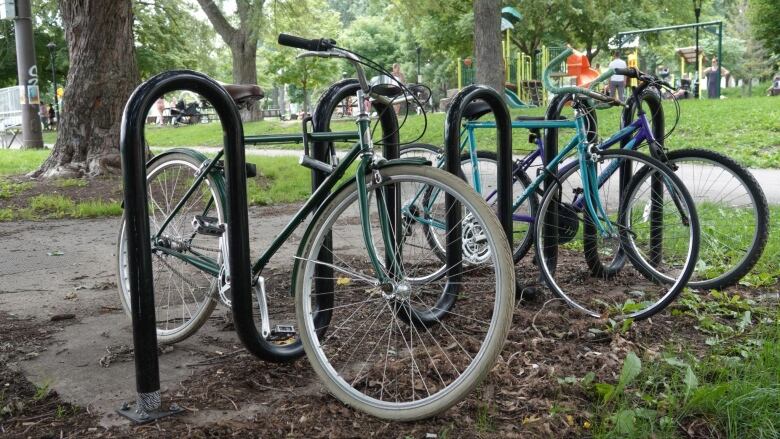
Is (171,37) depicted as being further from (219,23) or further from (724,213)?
(724,213)

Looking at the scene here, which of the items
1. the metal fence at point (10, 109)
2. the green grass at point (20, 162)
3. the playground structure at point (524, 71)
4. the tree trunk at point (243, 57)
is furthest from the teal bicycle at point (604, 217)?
the metal fence at point (10, 109)

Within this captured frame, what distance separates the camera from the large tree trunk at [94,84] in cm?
939

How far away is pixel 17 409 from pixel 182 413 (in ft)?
1.92

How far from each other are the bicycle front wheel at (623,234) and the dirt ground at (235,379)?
0.21 metres

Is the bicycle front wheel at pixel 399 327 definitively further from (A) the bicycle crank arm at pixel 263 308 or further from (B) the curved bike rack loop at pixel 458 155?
(A) the bicycle crank arm at pixel 263 308

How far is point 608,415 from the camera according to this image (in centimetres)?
253

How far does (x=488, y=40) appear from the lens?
1630cm

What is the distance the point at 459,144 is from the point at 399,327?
38.7 inches

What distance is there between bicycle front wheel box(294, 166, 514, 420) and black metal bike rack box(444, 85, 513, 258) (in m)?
0.05

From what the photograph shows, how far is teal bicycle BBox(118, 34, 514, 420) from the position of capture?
8.50ft

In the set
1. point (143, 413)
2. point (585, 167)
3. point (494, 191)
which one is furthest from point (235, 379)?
point (494, 191)

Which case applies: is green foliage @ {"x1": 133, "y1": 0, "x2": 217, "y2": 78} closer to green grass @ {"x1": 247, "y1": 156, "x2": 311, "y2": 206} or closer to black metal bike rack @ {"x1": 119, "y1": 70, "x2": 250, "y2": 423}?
green grass @ {"x1": 247, "y1": 156, "x2": 311, "y2": 206}

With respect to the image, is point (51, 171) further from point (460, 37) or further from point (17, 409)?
point (460, 37)

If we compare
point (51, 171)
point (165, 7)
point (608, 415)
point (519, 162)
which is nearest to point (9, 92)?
point (165, 7)
